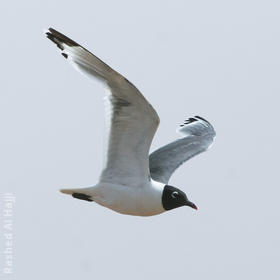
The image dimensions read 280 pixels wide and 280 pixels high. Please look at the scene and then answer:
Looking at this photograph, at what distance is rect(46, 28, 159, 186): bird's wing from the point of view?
31.6 ft

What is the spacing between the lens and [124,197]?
10.4 m

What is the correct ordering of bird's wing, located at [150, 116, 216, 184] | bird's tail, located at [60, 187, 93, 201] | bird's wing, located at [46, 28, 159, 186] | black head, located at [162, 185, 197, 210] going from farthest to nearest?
bird's wing, located at [150, 116, 216, 184] < black head, located at [162, 185, 197, 210] < bird's tail, located at [60, 187, 93, 201] < bird's wing, located at [46, 28, 159, 186]

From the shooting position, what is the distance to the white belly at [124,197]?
409 inches

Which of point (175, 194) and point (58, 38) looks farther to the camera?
point (175, 194)

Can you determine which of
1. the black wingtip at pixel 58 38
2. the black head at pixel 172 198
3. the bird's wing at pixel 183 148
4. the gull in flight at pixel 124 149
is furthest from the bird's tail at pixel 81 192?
the black wingtip at pixel 58 38

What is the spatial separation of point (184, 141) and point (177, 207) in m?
2.26

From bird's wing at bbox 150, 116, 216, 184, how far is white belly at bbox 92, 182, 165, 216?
3.97 feet

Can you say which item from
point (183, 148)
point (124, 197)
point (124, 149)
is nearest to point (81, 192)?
point (124, 197)

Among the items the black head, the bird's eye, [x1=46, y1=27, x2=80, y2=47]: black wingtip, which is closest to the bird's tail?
the black head

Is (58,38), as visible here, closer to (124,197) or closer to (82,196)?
(82,196)

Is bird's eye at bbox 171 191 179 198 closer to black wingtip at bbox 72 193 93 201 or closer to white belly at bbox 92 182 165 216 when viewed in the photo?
white belly at bbox 92 182 165 216

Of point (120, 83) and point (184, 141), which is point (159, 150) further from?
point (120, 83)

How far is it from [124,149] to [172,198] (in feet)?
3.01

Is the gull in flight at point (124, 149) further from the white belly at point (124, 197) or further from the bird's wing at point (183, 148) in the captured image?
the bird's wing at point (183, 148)
